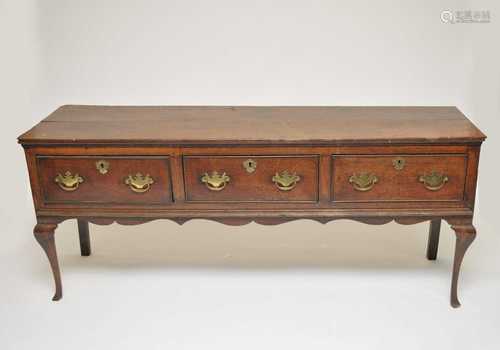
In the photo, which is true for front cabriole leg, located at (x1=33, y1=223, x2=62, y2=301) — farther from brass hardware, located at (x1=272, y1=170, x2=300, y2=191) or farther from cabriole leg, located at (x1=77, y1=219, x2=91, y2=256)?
brass hardware, located at (x1=272, y1=170, x2=300, y2=191)

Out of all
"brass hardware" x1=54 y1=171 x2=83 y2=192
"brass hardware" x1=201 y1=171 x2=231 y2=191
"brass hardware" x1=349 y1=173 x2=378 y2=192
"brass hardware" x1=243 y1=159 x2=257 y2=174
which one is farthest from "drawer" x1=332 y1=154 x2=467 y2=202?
"brass hardware" x1=54 y1=171 x2=83 y2=192

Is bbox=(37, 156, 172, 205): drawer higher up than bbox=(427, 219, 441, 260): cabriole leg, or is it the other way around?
bbox=(37, 156, 172, 205): drawer

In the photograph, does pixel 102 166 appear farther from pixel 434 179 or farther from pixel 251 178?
pixel 434 179

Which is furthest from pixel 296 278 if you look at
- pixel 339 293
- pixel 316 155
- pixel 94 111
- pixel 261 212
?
pixel 94 111

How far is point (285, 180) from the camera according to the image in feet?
11.3

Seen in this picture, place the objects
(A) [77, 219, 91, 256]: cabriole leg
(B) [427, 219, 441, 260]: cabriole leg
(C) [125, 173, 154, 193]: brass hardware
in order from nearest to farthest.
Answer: (C) [125, 173, 154, 193]: brass hardware, (B) [427, 219, 441, 260]: cabriole leg, (A) [77, 219, 91, 256]: cabriole leg

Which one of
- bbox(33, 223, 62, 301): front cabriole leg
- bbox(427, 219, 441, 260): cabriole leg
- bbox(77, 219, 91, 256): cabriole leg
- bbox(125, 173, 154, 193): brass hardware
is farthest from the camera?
bbox(77, 219, 91, 256): cabriole leg

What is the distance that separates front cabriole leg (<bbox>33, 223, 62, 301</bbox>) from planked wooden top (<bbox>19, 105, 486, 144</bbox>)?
462mm

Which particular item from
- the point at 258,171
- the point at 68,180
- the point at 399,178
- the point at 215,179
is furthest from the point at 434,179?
the point at 68,180

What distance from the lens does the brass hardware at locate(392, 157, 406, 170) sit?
3385mm

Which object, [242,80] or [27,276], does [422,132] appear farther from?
[27,276]

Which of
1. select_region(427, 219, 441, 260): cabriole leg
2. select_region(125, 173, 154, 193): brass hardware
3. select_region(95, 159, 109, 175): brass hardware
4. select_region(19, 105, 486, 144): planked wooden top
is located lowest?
select_region(427, 219, 441, 260): cabriole leg

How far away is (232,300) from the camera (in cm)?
372

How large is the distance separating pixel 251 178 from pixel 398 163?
69 cm
